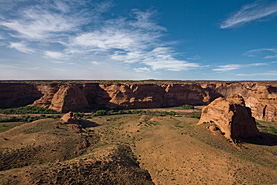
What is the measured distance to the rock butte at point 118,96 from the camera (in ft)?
140

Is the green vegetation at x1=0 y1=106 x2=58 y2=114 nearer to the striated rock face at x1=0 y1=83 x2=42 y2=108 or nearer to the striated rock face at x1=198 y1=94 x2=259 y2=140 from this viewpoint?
the striated rock face at x1=0 y1=83 x2=42 y2=108

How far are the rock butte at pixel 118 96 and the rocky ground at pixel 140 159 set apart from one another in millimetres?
22788

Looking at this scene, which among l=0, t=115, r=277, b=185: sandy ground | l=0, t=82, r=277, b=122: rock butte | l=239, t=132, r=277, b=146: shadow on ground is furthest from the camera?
l=0, t=82, r=277, b=122: rock butte

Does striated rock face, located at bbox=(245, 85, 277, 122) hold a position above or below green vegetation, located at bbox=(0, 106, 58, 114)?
above

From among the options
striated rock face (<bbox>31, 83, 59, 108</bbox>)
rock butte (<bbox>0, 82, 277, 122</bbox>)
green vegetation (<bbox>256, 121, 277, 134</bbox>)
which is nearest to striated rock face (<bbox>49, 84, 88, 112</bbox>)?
rock butte (<bbox>0, 82, 277, 122</bbox>)

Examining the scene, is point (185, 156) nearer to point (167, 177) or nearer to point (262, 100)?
point (167, 177)

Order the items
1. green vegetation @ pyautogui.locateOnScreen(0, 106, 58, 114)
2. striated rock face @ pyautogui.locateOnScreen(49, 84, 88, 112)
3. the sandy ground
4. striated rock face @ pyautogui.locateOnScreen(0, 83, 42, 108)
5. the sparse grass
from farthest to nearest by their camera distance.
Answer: striated rock face @ pyautogui.locateOnScreen(0, 83, 42, 108) < striated rock face @ pyautogui.locateOnScreen(49, 84, 88, 112) < green vegetation @ pyautogui.locateOnScreen(0, 106, 58, 114) < the sparse grass < the sandy ground

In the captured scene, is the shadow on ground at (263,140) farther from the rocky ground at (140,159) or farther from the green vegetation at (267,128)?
the green vegetation at (267,128)

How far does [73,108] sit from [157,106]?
1272 inches

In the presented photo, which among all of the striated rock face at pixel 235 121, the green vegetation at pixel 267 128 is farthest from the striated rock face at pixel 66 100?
the green vegetation at pixel 267 128

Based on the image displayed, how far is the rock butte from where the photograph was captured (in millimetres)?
42675

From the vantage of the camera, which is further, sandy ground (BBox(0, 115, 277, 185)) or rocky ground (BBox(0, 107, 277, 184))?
sandy ground (BBox(0, 115, 277, 185))

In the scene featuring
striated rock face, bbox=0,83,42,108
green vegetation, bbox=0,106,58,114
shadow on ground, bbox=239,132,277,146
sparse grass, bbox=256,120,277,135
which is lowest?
green vegetation, bbox=0,106,58,114

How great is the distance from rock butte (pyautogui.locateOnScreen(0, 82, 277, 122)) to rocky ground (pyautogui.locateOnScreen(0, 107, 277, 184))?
22.8m
